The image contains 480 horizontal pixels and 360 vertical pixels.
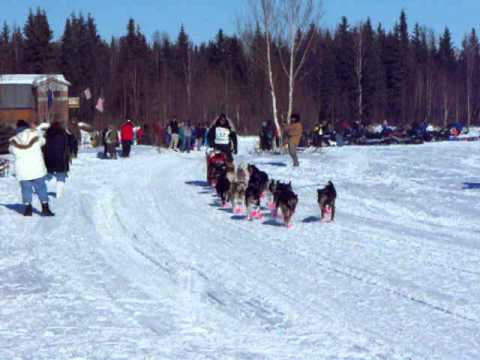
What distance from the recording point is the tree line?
64875 mm

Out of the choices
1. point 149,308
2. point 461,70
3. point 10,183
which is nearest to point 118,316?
point 149,308

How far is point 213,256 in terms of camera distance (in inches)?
339

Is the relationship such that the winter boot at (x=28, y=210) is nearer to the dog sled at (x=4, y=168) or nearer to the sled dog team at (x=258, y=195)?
the sled dog team at (x=258, y=195)

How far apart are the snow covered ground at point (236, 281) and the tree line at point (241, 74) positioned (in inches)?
1898

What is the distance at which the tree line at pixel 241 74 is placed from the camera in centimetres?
6488

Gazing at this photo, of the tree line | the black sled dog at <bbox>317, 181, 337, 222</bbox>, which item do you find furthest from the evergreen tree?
the black sled dog at <bbox>317, 181, 337, 222</bbox>

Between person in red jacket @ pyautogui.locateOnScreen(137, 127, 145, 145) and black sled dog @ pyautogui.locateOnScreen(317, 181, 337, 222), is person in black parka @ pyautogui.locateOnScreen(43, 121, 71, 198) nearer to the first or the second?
black sled dog @ pyautogui.locateOnScreen(317, 181, 337, 222)

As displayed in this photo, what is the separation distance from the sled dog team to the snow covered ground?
30cm

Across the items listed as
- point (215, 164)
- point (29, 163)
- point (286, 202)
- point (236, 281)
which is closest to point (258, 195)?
point (286, 202)

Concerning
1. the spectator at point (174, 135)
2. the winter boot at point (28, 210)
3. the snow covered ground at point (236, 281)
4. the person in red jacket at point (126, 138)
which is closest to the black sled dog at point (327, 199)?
the snow covered ground at point (236, 281)

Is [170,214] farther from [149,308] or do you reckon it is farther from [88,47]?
[88,47]

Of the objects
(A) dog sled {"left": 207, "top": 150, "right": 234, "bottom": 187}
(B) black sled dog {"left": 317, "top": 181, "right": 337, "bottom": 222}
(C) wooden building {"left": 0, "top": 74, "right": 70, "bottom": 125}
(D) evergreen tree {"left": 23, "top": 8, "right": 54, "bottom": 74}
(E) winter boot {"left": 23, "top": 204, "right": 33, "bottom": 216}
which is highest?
(D) evergreen tree {"left": 23, "top": 8, "right": 54, "bottom": 74}

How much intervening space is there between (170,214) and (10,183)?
6842 mm

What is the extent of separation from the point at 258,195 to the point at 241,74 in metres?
70.9
